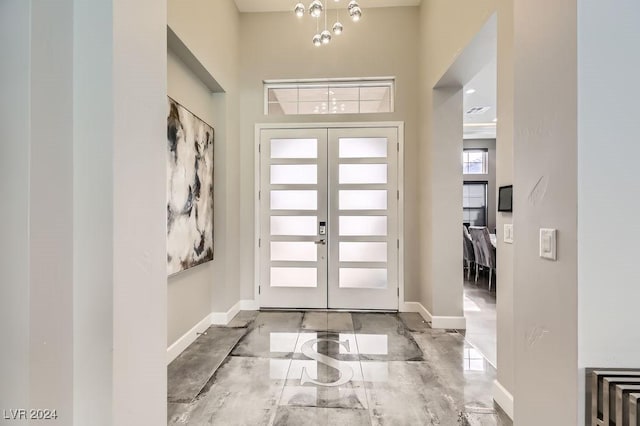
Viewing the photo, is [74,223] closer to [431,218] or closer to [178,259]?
[178,259]

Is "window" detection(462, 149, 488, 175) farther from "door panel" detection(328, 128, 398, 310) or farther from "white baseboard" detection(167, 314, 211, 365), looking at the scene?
"white baseboard" detection(167, 314, 211, 365)

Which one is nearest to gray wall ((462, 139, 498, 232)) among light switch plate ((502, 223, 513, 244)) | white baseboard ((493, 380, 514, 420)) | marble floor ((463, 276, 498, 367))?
marble floor ((463, 276, 498, 367))

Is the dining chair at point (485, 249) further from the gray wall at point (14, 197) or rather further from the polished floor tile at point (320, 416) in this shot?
the gray wall at point (14, 197)

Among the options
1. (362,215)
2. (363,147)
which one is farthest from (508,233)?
(363,147)

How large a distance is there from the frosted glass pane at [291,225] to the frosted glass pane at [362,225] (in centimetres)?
44

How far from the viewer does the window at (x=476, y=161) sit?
8367 millimetres

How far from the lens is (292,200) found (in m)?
4.05

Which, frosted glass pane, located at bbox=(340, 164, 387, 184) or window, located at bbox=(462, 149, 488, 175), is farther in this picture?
window, located at bbox=(462, 149, 488, 175)

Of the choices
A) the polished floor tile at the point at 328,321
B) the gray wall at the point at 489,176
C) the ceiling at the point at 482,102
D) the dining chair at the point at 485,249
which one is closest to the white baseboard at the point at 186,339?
the polished floor tile at the point at 328,321

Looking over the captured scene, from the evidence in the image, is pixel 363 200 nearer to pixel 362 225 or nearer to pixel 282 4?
pixel 362 225

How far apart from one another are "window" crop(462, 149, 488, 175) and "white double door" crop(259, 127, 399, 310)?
18.0ft

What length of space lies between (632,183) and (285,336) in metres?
2.90

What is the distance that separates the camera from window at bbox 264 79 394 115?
4059 millimetres

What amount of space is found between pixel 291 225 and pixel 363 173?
3.88 ft
